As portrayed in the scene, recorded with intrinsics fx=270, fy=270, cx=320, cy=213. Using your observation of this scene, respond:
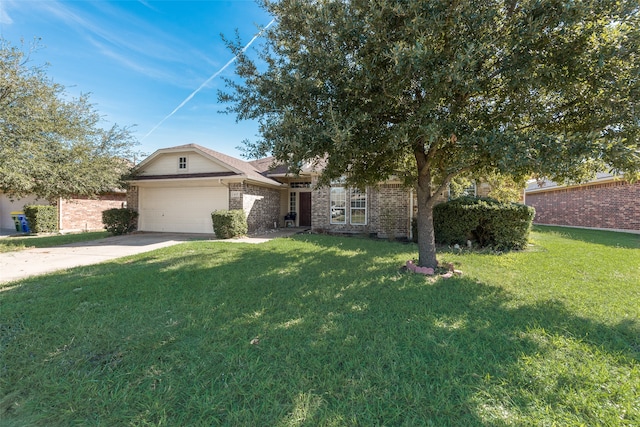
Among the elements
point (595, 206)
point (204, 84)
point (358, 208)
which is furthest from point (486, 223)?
point (595, 206)

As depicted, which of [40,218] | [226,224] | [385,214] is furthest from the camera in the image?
[40,218]

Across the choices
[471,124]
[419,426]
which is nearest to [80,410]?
[419,426]

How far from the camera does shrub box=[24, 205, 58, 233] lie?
13.8 meters

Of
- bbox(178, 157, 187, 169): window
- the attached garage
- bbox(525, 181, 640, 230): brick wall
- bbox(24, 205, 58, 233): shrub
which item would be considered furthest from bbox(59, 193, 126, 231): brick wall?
bbox(525, 181, 640, 230): brick wall

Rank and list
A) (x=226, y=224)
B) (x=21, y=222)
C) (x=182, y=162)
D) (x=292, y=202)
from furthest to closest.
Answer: (x=292, y=202)
(x=21, y=222)
(x=182, y=162)
(x=226, y=224)

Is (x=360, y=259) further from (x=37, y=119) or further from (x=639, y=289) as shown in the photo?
(x=37, y=119)

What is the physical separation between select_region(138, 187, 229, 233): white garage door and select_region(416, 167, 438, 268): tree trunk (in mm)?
9589

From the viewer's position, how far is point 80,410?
2.18 meters

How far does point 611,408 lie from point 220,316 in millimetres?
4139

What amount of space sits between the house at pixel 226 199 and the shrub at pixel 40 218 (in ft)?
14.1

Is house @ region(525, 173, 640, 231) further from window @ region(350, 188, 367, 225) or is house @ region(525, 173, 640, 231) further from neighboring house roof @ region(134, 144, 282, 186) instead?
neighboring house roof @ region(134, 144, 282, 186)

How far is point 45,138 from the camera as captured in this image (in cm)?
937

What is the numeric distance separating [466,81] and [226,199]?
11254 mm

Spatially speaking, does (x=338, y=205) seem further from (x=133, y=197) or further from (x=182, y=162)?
(x=133, y=197)
